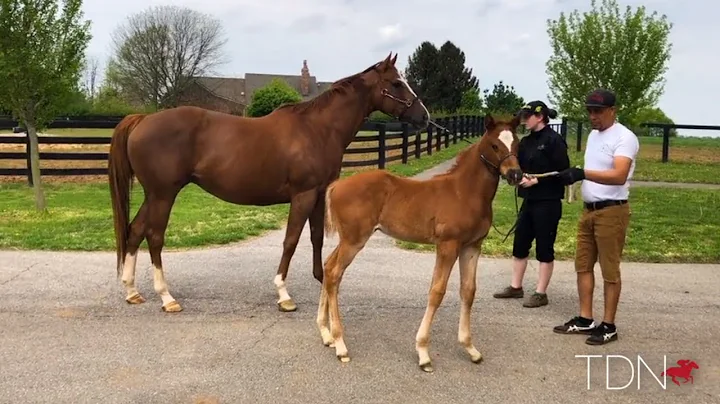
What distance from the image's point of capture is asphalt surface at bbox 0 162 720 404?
3.64 meters

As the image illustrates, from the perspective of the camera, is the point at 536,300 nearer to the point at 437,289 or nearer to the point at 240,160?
the point at 437,289

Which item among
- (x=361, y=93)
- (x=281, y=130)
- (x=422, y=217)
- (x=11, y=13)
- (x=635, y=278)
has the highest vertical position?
(x=11, y=13)

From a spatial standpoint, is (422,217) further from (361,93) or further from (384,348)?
(361,93)

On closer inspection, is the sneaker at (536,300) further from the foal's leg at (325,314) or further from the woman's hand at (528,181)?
the foal's leg at (325,314)

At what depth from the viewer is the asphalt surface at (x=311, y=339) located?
11.9ft

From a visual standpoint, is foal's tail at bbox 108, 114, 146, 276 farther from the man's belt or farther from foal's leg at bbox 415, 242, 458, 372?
the man's belt

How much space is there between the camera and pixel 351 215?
416 cm

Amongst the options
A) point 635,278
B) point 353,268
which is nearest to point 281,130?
point 353,268

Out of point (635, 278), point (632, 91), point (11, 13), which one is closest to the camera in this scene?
point (635, 278)

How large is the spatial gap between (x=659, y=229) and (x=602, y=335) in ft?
16.8

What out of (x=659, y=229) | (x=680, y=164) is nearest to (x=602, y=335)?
(x=659, y=229)

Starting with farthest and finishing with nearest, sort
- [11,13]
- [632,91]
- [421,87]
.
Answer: [421,87]
[632,91]
[11,13]

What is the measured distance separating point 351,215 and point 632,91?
14.6 m

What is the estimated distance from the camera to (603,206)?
14.7 feet
